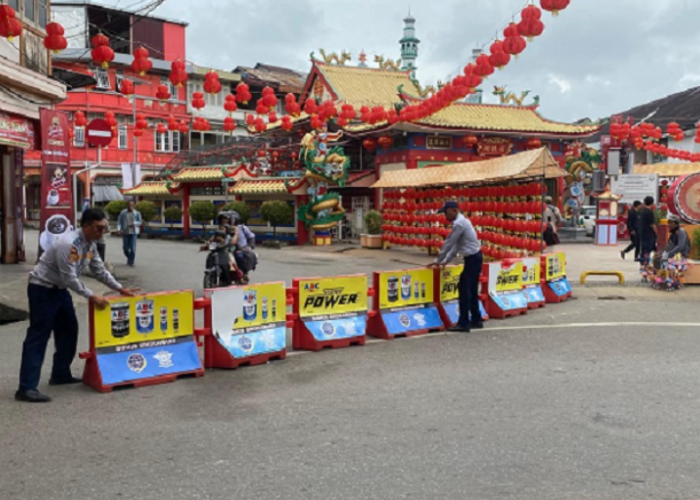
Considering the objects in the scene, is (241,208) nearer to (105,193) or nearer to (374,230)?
(374,230)

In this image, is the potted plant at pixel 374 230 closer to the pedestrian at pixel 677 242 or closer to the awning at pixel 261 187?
the awning at pixel 261 187

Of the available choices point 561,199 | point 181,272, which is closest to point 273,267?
point 181,272

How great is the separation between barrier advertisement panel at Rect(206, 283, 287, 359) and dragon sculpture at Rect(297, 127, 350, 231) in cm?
1957

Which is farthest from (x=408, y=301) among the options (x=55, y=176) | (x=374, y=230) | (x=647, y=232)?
(x=374, y=230)

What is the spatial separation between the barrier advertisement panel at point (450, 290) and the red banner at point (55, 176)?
8.57m

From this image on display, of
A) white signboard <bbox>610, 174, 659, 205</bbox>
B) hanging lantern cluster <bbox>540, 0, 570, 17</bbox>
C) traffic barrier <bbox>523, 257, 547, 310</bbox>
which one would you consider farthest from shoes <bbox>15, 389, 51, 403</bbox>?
white signboard <bbox>610, 174, 659, 205</bbox>

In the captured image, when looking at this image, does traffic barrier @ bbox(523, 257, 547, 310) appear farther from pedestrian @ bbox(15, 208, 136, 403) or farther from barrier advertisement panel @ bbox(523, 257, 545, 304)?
pedestrian @ bbox(15, 208, 136, 403)

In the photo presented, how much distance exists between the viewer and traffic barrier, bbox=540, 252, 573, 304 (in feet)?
41.0

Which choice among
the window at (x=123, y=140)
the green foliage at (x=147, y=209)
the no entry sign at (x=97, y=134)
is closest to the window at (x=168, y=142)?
the window at (x=123, y=140)

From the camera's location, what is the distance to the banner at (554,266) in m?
12.6

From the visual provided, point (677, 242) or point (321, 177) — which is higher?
point (321, 177)

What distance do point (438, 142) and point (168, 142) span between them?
26113 millimetres

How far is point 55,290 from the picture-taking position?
6.45 meters

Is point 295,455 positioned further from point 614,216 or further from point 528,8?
point 614,216
